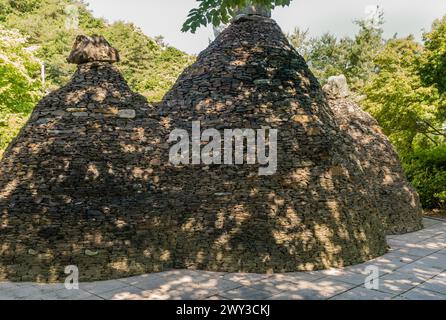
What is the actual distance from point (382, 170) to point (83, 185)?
786 cm

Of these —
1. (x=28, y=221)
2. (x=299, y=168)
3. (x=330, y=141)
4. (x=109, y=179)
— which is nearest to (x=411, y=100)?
(x=330, y=141)

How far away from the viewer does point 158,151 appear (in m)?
7.22

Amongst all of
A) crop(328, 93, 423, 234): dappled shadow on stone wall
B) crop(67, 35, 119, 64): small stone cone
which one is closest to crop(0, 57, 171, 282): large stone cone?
crop(67, 35, 119, 64): small stone cone

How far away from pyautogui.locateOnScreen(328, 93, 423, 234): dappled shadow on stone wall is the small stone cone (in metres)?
6.30

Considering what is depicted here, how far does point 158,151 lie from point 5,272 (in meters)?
3.26

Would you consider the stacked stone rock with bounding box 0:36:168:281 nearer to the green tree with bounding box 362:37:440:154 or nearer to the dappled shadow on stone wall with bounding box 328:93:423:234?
the dappled shadow on stone wall with bounding box 328:93:423:234

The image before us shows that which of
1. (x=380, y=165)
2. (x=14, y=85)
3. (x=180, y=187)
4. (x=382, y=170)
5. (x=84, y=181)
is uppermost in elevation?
(x=14, y=85)

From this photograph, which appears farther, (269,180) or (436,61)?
(436,61)

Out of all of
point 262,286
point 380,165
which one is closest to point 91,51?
point 262,286

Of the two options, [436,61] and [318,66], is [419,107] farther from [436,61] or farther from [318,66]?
[318,66]

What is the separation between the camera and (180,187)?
7.10 m

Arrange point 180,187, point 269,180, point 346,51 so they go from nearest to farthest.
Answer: point 269,180, point 180,187, point 346,51

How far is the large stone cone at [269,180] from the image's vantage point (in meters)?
6.62
